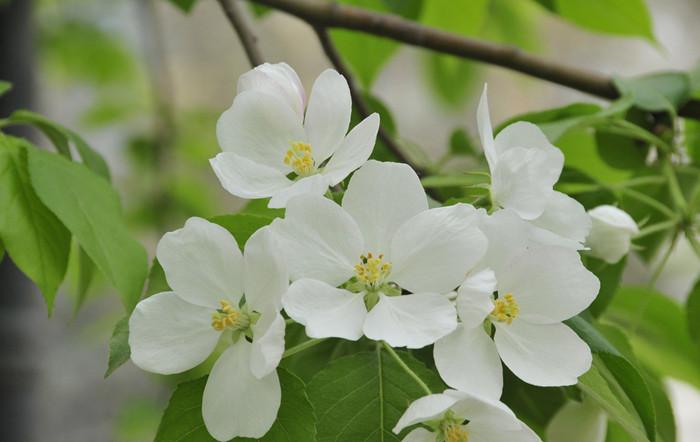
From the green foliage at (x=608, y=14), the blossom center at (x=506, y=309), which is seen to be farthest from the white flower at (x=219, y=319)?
the green foliage at (x=608, y=14)

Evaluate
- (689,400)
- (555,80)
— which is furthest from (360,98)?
(689,400)

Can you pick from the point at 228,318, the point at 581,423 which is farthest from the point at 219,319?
the point at 581,423

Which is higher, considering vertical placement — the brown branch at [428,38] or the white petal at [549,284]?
the white petal at [549,284]

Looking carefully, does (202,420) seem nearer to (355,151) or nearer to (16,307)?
(355,151)

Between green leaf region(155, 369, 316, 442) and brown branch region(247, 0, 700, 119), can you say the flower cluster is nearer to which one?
green leaf region(155, 369, 316, 442)

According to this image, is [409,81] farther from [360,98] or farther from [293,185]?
[293,185]

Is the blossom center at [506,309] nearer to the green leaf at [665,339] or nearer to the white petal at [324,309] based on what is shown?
the white petal at [324,309]
